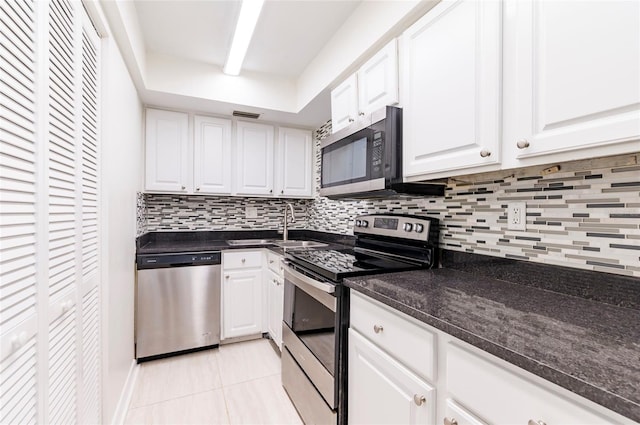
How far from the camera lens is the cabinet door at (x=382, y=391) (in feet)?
2.93

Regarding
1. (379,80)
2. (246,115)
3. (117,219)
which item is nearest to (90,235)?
(117,219)

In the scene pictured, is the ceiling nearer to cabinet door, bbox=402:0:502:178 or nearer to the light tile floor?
cabinet door, bbox=402:0:502:178

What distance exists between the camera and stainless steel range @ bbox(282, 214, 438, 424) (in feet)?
4.31

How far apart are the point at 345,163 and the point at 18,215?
1.44 meters

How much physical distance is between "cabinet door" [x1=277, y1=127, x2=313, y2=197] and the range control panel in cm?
119

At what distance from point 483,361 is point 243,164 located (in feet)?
8.56

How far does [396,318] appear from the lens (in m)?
1.00

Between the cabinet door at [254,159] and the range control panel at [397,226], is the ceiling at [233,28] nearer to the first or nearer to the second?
the cabinet door at [254,159]

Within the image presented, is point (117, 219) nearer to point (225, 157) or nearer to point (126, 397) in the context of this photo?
point (126, 397)

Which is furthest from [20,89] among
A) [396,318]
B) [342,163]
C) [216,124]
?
[216,124]

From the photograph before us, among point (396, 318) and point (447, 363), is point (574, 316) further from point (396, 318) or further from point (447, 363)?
point (396, 318)

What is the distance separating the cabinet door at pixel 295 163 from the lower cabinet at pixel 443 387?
6.50ft

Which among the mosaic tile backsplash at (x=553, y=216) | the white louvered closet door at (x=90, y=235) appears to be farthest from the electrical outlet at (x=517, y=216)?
the white louvered closet door at (x=90, y=235)

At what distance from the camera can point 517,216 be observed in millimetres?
1206
